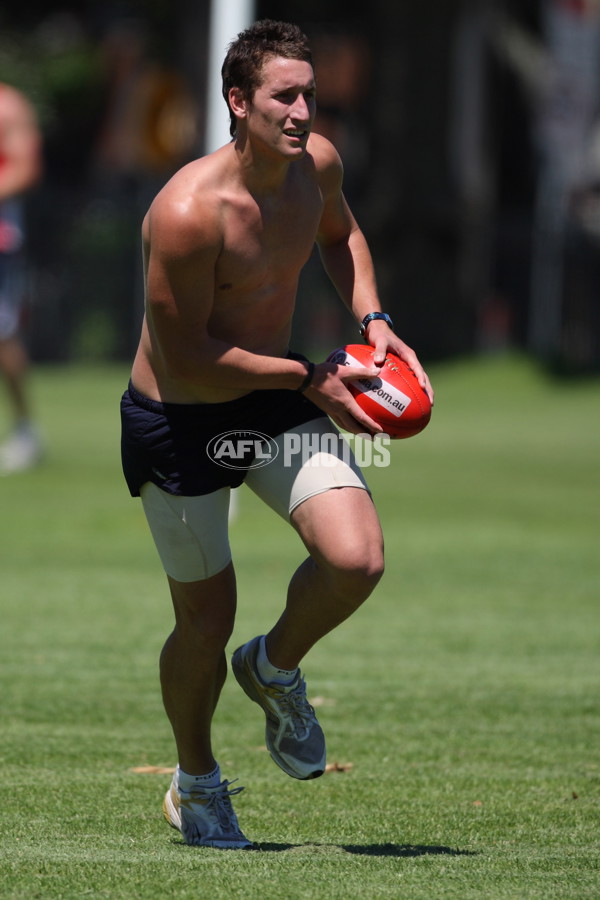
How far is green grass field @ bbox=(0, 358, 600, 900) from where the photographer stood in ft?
15.2

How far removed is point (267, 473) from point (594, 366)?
23.8 meters

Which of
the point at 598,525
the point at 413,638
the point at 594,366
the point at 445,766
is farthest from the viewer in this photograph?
the point at 594,366

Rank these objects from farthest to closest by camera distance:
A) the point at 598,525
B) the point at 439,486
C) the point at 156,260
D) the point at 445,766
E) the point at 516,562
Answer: the point at 439,486
the point at 598,525
the point at 516,562
the point at 445,766
the point at 156,260

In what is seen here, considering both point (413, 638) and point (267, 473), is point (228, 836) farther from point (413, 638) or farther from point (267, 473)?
point (413, 638)

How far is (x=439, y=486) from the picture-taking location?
48.9 ft

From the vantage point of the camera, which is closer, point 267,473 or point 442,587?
point 267,473

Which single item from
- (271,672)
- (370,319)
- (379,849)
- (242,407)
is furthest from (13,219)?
(379,849)

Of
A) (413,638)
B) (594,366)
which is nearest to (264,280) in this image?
(413,638)

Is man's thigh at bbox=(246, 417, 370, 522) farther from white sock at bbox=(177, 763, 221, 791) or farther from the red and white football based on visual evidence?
white sock at bbox=(177, 763, 221, 791)

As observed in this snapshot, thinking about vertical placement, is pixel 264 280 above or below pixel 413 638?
above

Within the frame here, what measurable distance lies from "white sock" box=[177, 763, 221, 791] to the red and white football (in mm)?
1236

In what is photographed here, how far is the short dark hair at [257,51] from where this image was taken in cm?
490

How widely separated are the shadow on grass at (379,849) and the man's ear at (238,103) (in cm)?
222

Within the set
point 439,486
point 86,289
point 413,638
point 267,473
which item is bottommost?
point 86,289
